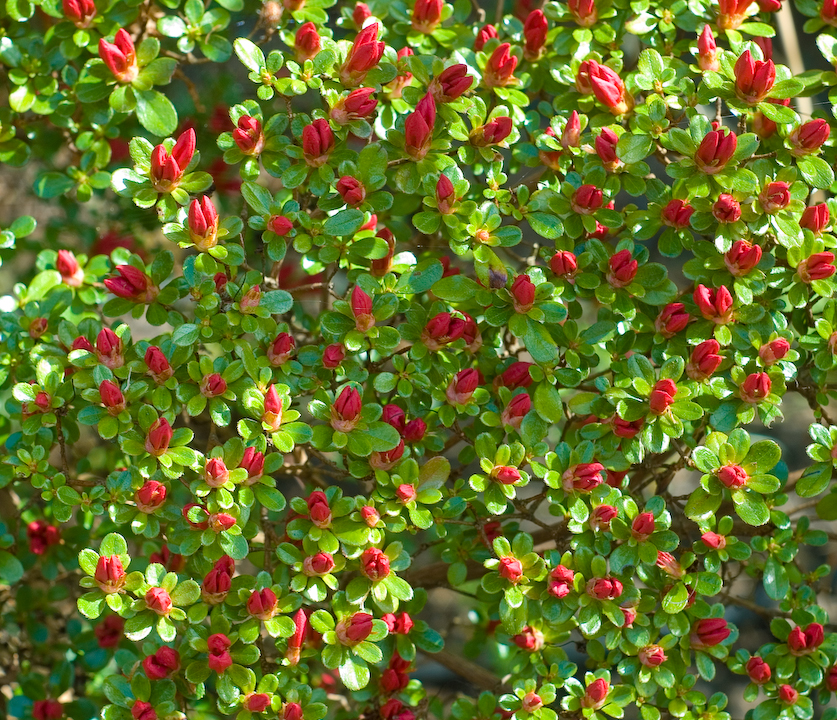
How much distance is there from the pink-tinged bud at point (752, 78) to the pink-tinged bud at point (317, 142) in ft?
1.86

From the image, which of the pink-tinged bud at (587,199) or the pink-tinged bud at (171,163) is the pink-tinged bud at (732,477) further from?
the pink-tinged bud at (171,163)

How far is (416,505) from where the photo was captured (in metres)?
1.17

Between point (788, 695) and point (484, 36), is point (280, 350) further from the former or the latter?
point (788, 695)

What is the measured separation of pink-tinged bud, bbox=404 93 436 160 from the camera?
1145 millimetres

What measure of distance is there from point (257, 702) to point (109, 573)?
255 mm

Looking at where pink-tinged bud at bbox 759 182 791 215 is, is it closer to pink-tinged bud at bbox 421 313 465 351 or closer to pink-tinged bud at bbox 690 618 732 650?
pink-tinged bud at bbox 421 313 465 351

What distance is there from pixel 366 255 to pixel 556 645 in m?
0.66

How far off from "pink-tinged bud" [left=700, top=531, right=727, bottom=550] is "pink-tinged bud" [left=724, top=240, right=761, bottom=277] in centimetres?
36

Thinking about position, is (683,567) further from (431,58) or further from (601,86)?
(431,58)

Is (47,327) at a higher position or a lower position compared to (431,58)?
A: lower

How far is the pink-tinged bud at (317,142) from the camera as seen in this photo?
115cm

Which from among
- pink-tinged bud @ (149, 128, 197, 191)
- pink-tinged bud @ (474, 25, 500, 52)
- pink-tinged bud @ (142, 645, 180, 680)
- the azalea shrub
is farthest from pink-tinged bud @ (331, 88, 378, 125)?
pink-tinged bud @ (142, 645, 180, 680)

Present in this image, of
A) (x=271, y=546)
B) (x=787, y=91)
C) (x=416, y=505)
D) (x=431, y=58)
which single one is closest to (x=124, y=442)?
(x=271, y=546)

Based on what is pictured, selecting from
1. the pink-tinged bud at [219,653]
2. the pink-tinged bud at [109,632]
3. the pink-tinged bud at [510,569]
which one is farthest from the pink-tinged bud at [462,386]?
the pink-tinged bud at [109,632]
